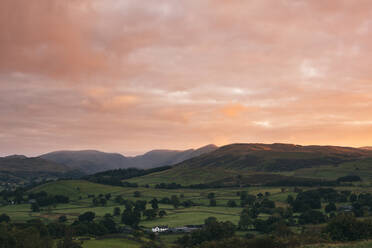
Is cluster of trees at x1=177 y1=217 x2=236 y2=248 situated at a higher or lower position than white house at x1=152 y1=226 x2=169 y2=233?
higher

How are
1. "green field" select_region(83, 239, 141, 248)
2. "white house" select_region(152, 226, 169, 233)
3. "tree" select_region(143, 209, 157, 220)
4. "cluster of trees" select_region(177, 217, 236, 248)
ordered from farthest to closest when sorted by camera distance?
1. "tree" select_region(143, 209, 157, 220)
2. "white house" select_region(152, 226, 169, 233)
3. "green field" select_region(83, 239, 141, 248)
4. "cluster of trees" select_region(177, 217, 236, 248)

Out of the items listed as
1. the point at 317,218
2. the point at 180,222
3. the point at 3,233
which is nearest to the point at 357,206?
the point at 317,218

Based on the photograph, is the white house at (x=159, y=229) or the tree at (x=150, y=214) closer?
the white house at (x=159, y=229)

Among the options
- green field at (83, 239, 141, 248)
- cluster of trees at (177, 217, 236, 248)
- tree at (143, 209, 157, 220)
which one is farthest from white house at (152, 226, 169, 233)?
green field at (83, 239, 141, 248)

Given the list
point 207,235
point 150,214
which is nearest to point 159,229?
point 150,214

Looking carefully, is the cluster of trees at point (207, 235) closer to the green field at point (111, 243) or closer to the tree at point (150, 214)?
the green field at point (111, 243)

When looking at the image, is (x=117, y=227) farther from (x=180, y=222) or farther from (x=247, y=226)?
(x=247, y=226)

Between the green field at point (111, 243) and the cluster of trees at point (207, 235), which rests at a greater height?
the cluster of trees at point (207, 235)

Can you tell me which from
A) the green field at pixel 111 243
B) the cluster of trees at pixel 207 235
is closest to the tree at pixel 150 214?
the green field at pixel 111 243

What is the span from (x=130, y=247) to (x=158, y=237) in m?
27.6

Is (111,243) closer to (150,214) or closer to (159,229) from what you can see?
(159,229)

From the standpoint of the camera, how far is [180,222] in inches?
6673

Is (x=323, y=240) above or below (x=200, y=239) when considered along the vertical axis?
above

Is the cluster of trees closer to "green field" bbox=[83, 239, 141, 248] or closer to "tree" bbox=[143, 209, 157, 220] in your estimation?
"green field" bbox=[83, 239, 141, 248]
